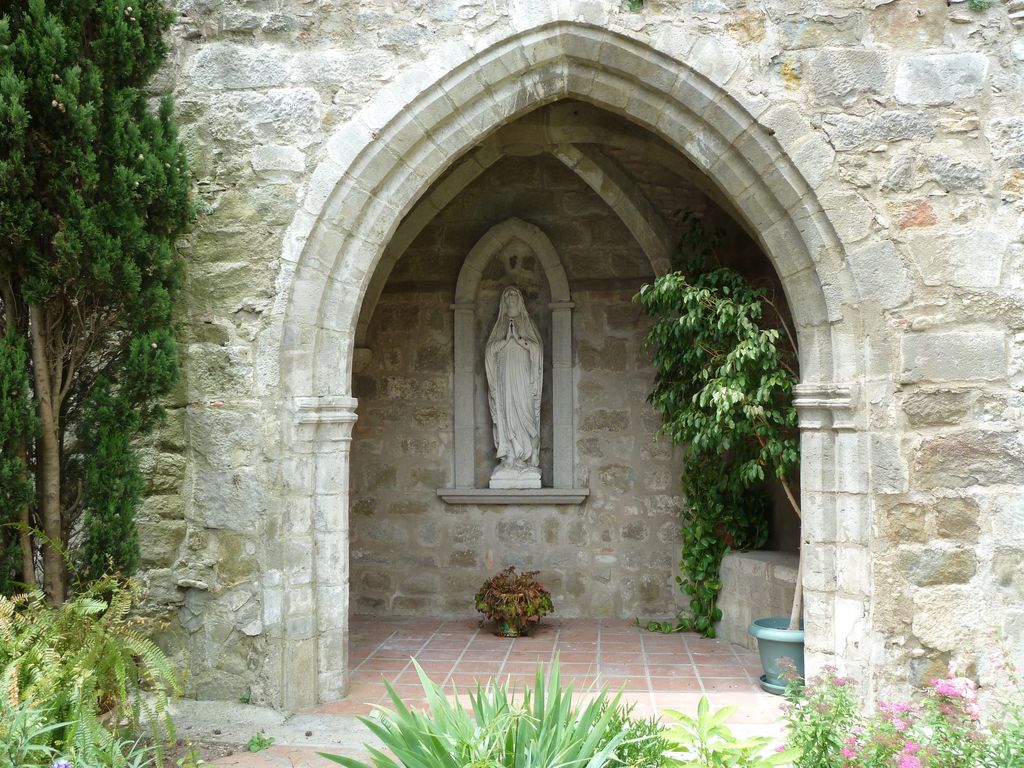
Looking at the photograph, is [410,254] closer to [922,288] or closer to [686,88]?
[686,88]

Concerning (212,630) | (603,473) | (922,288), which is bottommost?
(212,630)

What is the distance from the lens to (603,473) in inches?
251

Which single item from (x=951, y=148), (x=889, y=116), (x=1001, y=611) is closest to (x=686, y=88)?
(x=889, y=116)

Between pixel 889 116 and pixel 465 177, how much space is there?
2.72 metres

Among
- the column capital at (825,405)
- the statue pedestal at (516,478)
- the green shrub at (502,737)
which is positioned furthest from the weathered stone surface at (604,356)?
the green shrub at (502,737)

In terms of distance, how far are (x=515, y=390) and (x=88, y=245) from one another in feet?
10.9

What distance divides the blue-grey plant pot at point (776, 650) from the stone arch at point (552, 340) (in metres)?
2.14

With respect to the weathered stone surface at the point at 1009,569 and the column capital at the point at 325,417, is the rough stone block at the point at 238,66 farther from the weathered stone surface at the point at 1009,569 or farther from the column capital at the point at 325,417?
the weathered stone surface at the point at 1009,569

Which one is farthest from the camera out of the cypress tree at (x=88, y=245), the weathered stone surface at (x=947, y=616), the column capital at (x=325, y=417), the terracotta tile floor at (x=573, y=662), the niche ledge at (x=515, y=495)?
the niche ledge at (x=515, y=495)

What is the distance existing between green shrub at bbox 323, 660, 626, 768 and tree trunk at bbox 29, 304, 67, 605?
1.75 m

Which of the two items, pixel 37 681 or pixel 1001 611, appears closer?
pixel 37 681

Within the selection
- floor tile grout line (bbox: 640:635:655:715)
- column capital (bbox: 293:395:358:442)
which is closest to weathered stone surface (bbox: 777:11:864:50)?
column capital (bbox: 293:395:358:442)

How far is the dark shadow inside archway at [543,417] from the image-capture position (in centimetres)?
629

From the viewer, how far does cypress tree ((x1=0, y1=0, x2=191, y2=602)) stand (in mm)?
3486
